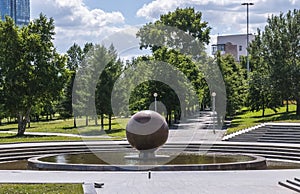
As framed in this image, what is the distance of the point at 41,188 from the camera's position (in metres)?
15.3

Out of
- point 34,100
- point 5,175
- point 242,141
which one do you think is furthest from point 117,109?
point 5,175

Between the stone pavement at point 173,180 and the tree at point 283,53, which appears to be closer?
the stone pavement at point 173,180

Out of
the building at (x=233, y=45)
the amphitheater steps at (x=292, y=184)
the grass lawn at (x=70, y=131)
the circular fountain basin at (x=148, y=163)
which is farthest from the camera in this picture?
the building at (x=233, y=45)

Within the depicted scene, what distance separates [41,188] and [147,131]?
782 centimetres

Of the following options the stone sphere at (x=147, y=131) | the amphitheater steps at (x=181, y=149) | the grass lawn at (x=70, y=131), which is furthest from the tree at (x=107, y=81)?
the stone sphere at (x=147, y=131)

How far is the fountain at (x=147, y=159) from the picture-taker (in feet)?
67.1

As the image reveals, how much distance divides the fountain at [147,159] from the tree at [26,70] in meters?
16.6

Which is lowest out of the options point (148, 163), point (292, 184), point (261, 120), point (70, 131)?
point (70, 131)

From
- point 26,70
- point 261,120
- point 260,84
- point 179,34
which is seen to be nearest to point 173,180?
point 26,70

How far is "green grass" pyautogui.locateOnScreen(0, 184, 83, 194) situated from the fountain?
460 centimetres

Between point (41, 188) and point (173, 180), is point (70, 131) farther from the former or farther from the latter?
point (41, 188)

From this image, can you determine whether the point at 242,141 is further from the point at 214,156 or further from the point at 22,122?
the point at 22,122

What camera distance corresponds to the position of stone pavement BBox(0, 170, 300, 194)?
15.8 meters

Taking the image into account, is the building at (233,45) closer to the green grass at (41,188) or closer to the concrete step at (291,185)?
the concrete step at (291,185)
